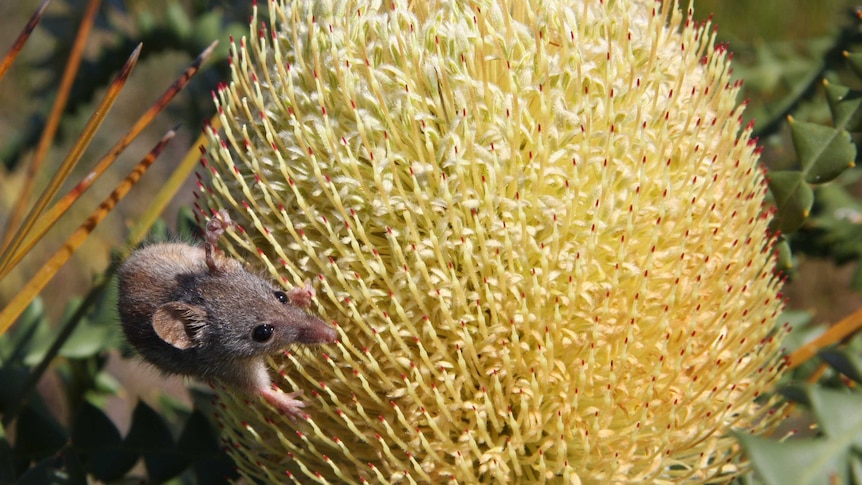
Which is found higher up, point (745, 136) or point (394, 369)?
point (745, 136)

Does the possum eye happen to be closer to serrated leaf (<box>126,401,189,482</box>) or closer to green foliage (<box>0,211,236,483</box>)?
green foliage (<box>0,211,236,483</box>)

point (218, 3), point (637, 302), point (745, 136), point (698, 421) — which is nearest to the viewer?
point (637, 302)

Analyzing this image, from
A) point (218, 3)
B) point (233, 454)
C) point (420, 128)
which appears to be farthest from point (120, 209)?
point (420, 128)

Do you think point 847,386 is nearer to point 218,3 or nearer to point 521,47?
point 521,47

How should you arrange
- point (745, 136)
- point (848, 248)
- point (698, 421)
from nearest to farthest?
point (698, 421), point (745, 136), point (848, 248)

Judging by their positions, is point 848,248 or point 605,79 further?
point 848,248

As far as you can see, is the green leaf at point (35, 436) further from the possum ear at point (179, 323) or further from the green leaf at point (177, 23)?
the green leaf at point (177, 23)

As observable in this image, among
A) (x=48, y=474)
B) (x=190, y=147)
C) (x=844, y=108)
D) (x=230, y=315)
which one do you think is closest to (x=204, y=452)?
(x=48, y=474)
